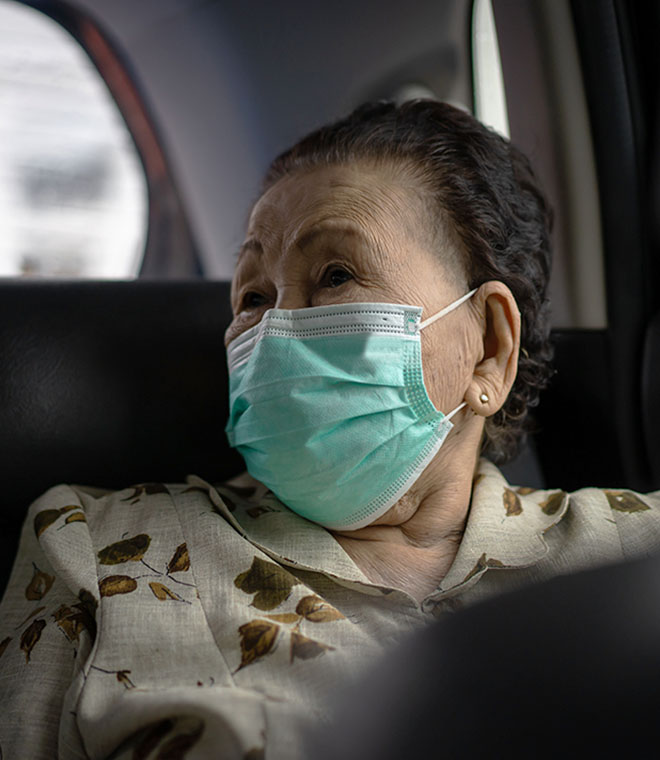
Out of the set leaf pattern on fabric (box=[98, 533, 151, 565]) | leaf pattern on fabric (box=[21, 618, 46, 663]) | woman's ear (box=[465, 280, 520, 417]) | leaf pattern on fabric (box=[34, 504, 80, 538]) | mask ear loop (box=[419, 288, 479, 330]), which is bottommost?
leaf pattern on fabric (box=[21, 618, 46, 663])

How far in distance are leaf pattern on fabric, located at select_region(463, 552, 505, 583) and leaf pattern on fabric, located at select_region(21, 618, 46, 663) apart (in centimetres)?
60

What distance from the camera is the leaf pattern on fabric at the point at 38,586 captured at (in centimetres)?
104

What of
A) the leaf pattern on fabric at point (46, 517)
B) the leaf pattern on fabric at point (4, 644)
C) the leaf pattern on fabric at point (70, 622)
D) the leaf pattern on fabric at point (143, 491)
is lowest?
the leaf pattern on fabric at point (4, 644)

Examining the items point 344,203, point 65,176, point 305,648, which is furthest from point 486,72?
point 65,176

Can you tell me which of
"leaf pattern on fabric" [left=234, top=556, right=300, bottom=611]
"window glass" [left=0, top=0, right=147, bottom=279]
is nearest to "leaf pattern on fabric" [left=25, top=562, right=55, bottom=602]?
"leaf pattern on fabric" [left=234, top=556, right=300, bottom=611]

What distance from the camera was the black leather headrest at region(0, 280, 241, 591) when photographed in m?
1.23

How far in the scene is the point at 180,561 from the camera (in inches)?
39.4

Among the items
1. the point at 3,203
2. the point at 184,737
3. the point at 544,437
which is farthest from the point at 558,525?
the point at 3,203

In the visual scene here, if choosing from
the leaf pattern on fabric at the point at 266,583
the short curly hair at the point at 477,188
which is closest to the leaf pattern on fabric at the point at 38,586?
the leaf pattern on fabric at the point at 266,583

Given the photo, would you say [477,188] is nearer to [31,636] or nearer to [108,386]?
[108,386]

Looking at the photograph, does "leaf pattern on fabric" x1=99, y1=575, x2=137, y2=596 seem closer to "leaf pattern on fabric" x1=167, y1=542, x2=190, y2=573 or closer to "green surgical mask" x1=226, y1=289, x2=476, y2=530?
"leaf pattern on fabric" x1=167, y1=542, x2=190, y2=573

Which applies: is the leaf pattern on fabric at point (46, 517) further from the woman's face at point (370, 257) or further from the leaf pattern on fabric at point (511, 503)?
the leaf pattern on fabric at point (511, 503)

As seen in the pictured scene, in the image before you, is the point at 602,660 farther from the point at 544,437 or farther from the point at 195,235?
the point at 195,235

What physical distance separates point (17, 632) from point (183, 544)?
253 millimetres
